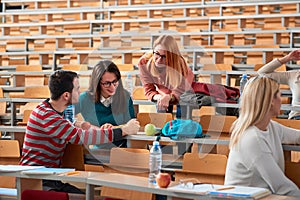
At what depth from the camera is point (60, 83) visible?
416 cm

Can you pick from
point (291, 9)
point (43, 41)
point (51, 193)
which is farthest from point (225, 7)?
point (51, 193)

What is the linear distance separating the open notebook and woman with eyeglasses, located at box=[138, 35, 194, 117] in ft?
6.34

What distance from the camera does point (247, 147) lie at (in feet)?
10.3

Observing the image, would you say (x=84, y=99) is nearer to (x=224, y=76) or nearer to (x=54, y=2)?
(x=224, y=76)

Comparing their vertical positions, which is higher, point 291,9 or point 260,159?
point 291,9

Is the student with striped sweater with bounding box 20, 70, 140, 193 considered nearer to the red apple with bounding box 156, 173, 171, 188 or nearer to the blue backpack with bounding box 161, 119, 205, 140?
the blue backpack with bounding box 161, 119, 205, 140

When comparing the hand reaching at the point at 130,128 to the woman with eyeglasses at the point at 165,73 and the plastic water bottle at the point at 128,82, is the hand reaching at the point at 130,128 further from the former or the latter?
the plastic water bottle at the point at 128,82

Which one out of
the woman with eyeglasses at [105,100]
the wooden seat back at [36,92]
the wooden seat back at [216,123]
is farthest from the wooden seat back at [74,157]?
the wooden seat back at [36,92]

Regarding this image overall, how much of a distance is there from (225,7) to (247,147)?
6.79m

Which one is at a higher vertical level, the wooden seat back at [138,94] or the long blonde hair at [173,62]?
the long blonde hair at [173,62]

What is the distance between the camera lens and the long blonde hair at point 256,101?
317 cm

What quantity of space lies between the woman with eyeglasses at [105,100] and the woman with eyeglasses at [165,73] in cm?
44

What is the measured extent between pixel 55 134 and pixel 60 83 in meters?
0.34

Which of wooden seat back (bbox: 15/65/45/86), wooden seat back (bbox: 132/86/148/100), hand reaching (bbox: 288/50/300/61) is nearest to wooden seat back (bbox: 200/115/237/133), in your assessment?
hand reaching (bbox: 288/50/300/61)
